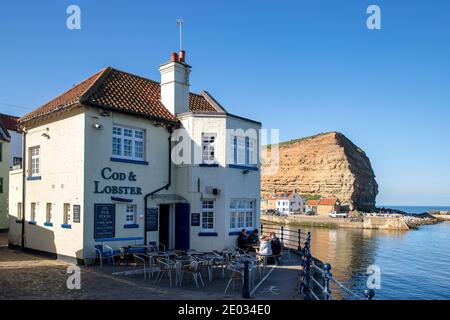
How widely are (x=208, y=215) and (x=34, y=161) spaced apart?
950 centimetres

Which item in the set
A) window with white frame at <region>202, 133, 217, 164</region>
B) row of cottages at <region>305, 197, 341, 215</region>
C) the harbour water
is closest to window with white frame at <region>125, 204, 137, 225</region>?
window with white frame at <region>202, 133, 217, 164</region>

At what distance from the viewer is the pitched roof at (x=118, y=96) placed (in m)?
15.5

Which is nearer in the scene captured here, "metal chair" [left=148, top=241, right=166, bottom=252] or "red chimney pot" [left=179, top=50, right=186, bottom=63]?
"metal chair" [left=148, top=241, right=166, bottom=252]

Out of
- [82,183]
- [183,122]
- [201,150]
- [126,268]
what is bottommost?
[126,268]

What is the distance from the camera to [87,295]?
9883 mm

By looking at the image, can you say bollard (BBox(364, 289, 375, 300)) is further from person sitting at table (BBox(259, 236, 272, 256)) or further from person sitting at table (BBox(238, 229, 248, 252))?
person sitting at table (BBox(238, 229, 248, 252))

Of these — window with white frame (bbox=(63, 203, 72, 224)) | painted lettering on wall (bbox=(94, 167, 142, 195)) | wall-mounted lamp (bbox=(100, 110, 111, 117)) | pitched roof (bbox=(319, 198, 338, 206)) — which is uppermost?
wall-mounted lamp (bbox=(100, 110, 111, 117))

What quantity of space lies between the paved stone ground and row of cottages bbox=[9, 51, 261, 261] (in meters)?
1.68

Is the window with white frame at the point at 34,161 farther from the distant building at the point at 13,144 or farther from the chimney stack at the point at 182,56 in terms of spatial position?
the distant building at the point at 13,144

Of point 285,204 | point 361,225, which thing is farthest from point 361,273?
point 285,204

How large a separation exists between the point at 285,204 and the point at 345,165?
33.0 meters

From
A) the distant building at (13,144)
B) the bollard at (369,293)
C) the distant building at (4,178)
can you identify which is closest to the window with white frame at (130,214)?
the bollard at (369,293)

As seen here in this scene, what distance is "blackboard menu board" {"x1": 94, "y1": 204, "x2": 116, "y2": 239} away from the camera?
A: 1457 centimetres
